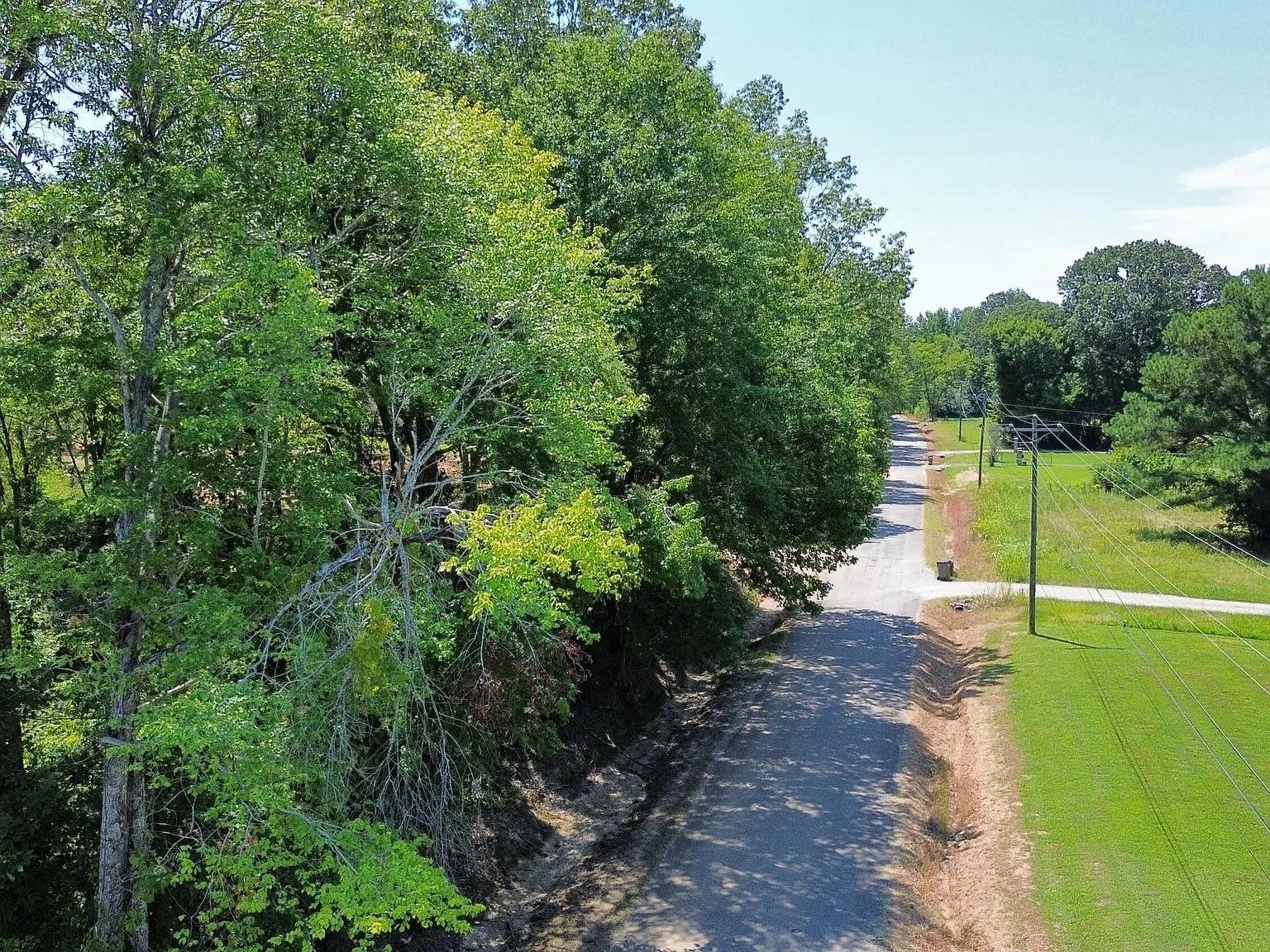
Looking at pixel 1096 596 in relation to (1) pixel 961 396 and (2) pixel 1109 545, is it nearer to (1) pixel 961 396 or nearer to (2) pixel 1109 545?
(2) pixel 1109 545

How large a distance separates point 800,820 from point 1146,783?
6520 millimetres

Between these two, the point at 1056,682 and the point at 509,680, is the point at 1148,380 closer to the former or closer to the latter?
the point at 1056,682

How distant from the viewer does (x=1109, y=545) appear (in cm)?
3925

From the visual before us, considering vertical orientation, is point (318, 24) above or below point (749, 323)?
above

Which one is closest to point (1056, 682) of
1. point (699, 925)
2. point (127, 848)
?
point (699, 925)

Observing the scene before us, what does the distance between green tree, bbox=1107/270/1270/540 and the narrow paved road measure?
1780 cm

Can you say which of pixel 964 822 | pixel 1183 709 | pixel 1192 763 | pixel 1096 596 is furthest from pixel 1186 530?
pixel 964 822

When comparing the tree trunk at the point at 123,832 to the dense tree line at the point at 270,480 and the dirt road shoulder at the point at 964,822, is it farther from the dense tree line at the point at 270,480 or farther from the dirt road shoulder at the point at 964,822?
the dirt road shoulder at the point at 964,822

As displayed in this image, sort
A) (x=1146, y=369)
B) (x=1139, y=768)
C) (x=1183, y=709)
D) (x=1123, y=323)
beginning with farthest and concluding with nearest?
(x=1123, y=323), (x=1146, y=369), (x=1183, y=709), (x=1139, y=768)

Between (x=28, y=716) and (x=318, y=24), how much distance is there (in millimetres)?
9090

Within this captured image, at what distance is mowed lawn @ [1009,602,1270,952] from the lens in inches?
535

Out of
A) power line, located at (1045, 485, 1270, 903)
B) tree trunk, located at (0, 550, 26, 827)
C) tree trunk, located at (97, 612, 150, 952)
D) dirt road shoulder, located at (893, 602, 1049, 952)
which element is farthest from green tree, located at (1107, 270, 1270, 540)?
tree trunk, located at (0, 550, 26, 827)

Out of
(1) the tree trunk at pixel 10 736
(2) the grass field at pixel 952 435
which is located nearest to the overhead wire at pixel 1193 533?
(1) the tree trunk at pixel 10 736

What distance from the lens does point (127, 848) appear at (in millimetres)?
10906
